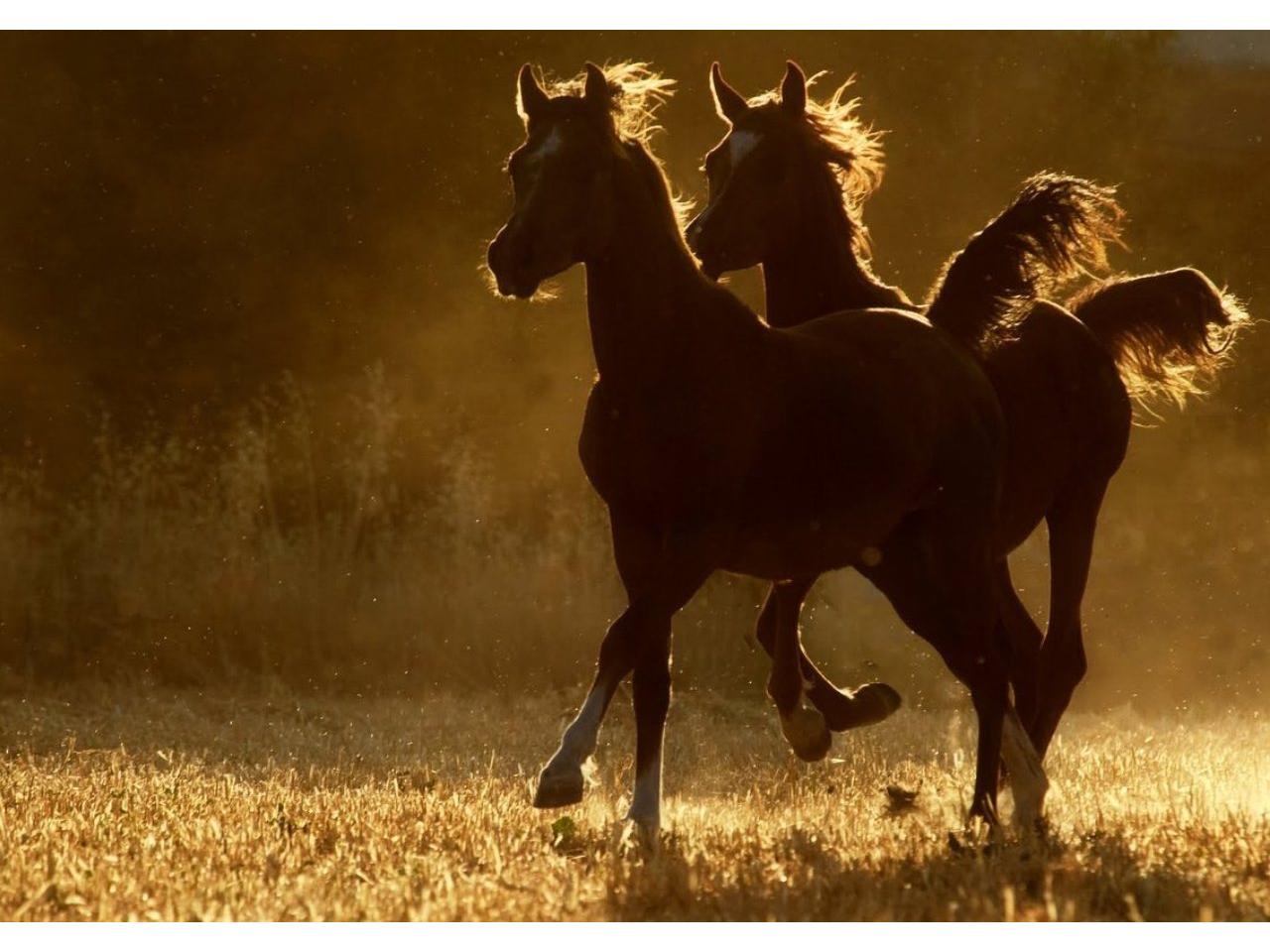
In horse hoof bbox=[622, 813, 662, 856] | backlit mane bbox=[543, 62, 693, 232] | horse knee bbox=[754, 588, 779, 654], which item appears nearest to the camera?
horse hoof bbox=[622, 813, 662, 856]

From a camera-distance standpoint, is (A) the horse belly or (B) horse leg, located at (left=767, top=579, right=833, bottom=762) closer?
(A) the horse belly

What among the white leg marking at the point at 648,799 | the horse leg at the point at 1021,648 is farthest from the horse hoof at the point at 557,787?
the horse leg at the point at 1021,648

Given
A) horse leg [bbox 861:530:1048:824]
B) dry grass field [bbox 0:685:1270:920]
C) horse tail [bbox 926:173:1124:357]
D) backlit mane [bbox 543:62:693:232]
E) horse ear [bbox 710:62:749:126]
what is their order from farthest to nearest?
horse ear [bbox 710:62:749:126] → horse tail [bbox 926:173:1124:357] → horse leg [bbox 861:530:1048:824] → backlit mane [bbox 543:62:693:232] → dry grass field [bbox 0:685:1270:920]

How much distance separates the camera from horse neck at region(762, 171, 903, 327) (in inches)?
295

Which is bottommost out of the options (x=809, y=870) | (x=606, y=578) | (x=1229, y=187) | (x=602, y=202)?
(x=809, y=870)

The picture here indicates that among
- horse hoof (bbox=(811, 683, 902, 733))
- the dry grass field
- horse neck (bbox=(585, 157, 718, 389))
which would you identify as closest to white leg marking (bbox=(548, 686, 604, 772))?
the dry grass field

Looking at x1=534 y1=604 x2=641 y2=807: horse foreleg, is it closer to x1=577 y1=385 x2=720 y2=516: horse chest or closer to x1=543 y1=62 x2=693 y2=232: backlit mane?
x1=577 y1=385 x2=720 y2=516: horse chest

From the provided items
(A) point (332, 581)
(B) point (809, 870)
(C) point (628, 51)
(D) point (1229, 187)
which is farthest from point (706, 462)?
(D) point (1229, 187)

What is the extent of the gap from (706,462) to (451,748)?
441 cm

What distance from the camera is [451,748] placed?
9625mm

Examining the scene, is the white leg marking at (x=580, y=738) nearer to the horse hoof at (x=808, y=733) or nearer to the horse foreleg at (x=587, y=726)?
the horse foreleg at (x=587, y=726)

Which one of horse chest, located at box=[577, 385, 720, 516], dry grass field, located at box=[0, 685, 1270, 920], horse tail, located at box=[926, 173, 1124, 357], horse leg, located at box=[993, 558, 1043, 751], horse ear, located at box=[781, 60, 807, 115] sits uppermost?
horse ear, located at box=[781, 60, 807, 115]

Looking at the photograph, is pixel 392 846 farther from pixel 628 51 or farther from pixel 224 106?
pixel 224 106

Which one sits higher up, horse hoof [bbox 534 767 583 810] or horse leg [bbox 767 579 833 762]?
horse leg [bbox 767 579 833 762]
